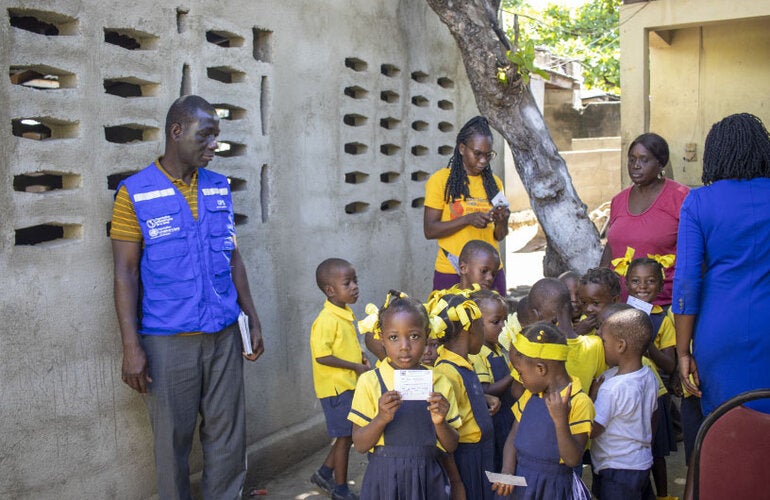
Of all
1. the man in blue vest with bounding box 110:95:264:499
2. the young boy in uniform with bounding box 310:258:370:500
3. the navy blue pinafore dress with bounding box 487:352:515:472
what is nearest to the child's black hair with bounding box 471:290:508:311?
the navy blue pinafore dress with bounding box 487:352:515:472

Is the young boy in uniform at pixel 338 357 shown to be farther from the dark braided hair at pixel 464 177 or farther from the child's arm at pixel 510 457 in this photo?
the child's arm at pixel 510 457

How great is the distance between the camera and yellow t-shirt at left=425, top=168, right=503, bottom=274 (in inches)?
199

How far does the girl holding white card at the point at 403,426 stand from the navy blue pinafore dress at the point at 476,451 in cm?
23

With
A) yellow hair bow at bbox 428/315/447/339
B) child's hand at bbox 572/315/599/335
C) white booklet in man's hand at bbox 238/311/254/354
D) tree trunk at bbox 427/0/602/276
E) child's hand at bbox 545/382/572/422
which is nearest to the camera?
child's hand at bbox 545/382/572/422

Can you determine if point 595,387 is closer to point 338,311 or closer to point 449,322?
point 449,322

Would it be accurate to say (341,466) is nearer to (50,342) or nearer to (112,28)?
(50,342)

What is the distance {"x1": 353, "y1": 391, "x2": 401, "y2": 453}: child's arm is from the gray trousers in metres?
1.03

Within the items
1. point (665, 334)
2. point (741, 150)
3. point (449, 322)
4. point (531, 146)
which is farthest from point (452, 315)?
point (531, 146)

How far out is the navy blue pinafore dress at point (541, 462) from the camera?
3309mm

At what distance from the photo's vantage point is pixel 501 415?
406cm

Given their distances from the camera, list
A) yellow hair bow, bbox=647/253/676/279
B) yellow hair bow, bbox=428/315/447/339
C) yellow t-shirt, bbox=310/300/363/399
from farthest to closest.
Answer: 1. yellow hair bow, bbox=647/253/676/279
2. yellow t-shirt, bbox=310/300/363/399
3. yellow hair bow, bbox=428/315/447/339

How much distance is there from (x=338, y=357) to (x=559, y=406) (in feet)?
5.04

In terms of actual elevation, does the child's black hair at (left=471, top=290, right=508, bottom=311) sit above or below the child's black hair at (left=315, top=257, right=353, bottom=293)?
below

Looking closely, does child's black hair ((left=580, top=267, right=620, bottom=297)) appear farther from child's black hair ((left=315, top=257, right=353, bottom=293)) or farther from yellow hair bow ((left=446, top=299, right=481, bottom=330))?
child's black hair ((left=315, top=257, right=353, bottom=293))
